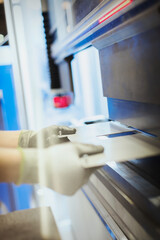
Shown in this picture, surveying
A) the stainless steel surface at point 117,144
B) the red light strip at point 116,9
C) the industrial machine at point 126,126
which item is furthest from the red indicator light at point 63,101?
the red light strip at point 116,9

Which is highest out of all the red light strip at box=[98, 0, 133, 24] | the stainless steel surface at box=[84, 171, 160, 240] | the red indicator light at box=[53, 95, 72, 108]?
the red light strip at box=[98, 0, 133, 24]

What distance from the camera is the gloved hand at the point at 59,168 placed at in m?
1.04

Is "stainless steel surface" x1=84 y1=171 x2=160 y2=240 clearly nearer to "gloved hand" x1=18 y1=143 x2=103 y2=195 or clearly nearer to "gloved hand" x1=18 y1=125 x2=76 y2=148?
"gloved hand" x1=18 y1=143 x2=103 y2=195

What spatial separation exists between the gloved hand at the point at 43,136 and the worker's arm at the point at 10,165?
0.54m

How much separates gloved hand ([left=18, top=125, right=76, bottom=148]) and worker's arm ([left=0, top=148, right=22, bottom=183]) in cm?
54

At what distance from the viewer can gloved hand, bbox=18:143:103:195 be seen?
1044 mm

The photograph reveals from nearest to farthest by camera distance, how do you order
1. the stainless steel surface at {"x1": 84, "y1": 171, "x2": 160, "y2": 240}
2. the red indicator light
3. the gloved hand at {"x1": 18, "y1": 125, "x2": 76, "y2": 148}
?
the stainless steel surface at {"x1": 84, "y1": 171, "x2": 160, "y2": 240}, the gloved hand at {"x1": 18, "y1": 125, "x2": 76, "y2": 148}, the red indicator light

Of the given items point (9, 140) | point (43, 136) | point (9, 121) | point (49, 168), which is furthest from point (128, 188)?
point (9, 121)

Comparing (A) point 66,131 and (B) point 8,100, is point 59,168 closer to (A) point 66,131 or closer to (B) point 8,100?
(A) point 66,131

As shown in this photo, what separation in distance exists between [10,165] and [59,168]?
0.19 metres

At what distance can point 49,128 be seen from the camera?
1.70 metres

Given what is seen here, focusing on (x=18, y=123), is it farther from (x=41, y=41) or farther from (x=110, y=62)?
(x=110, y=62)

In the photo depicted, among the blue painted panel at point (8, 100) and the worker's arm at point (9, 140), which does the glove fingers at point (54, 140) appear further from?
the blue painted panel at point (8, 100)

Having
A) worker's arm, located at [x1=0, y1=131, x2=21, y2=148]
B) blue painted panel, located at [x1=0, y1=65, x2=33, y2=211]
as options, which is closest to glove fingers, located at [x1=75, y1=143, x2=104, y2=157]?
worker's arm, located at [x1=0, y1=131, x2=21, y2=148]
